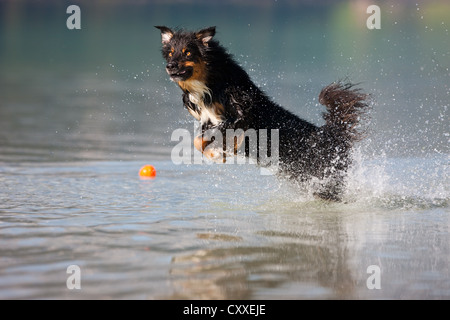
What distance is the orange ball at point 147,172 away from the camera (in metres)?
7.12

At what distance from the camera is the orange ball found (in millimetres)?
7124

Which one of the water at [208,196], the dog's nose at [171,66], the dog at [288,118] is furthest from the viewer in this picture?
the dog at [288,118]

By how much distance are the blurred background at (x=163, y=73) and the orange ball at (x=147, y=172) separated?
3.40 ft

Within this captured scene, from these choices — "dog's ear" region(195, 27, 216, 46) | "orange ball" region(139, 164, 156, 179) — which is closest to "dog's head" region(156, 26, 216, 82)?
"dog's ear" region(195, 27, 216, 46)

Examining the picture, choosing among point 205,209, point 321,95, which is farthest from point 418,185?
point 205,209

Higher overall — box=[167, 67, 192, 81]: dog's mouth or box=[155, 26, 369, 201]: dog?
box=[167, 67, 192, 81]: dog's mouth

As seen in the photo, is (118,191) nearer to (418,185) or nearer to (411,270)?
(418,185)

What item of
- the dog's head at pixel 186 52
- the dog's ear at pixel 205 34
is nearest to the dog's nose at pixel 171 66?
the dog's head at pixel 186 52

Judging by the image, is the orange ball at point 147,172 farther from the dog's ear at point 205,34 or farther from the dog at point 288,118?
the dog's ear at point 205,34

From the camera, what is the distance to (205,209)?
5383 mm

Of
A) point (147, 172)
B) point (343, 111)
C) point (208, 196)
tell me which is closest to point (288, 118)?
point (343, 111)

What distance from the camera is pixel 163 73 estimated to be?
52.5ft

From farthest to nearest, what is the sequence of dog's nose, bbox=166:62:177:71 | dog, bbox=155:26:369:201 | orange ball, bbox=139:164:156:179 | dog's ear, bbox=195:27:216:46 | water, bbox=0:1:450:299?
A: orange ball, bbox=139:164:156:179, dog, bbox=155:26:369:201, dog's ear, bbox=195:27:216:46, dog's nose, bbox=166:62:177:71, water, bbox=0:1:450:299

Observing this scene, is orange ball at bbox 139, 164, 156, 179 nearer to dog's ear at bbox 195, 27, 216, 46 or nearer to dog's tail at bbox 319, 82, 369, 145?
dog's ear at bbox 195, 27, 216, 46
